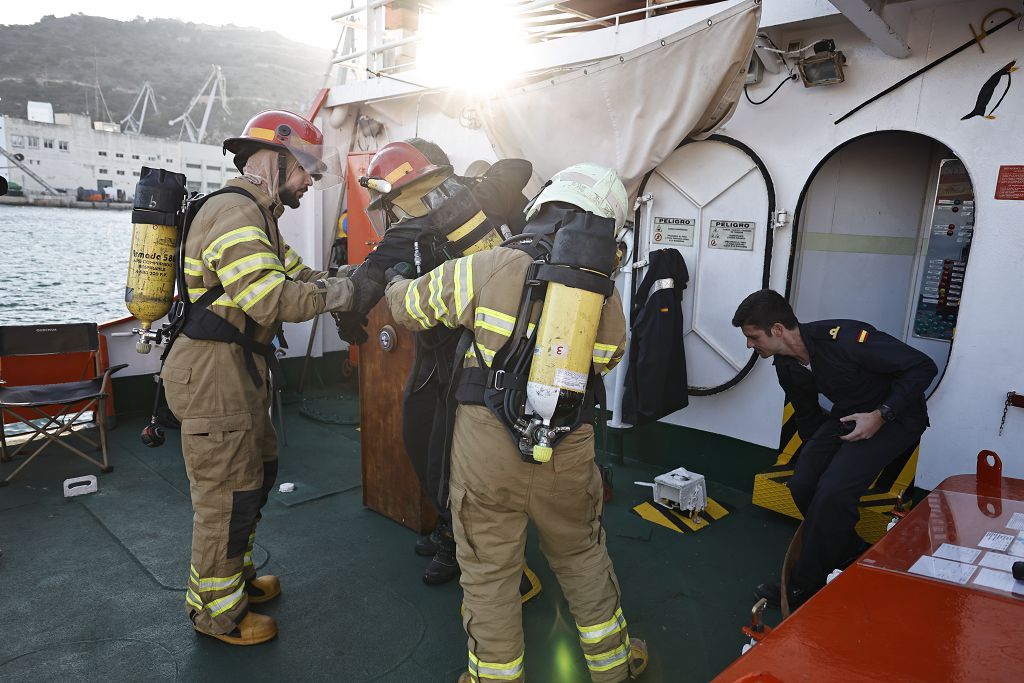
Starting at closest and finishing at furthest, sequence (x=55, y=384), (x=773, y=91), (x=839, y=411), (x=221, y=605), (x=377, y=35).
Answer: (x=221, y=605), (x=839, y=411), (x=773, y=91), (x=55, y=384), (x=377, y=35)

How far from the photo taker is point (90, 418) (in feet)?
18.9

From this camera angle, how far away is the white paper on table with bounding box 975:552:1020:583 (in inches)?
63.9

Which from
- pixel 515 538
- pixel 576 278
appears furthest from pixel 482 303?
pixel 515 538

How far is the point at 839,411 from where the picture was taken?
3264mm

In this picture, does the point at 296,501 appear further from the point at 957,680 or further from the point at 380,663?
the point at 957,680

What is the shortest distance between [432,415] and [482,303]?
3.92 ft

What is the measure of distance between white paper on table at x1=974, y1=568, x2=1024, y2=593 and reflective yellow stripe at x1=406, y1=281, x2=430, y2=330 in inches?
71.5

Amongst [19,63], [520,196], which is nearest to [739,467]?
[520,196]

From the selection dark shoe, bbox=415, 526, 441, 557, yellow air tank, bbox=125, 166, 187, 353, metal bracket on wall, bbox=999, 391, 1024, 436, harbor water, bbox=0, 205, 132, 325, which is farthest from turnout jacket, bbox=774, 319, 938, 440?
harbor water, bbox=0, 205, 132, 325

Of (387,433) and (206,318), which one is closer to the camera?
(206,318)

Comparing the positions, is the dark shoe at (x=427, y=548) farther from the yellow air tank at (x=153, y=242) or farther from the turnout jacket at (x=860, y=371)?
the turnout jacket at (x=860, y=371)

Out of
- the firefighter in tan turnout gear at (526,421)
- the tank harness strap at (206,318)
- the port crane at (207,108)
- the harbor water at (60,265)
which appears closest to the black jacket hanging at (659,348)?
the firefighter in tan turnout gear at (526,421)

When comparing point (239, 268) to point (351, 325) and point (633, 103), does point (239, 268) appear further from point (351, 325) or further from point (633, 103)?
point (633, 103)

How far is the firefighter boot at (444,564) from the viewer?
3260mm
